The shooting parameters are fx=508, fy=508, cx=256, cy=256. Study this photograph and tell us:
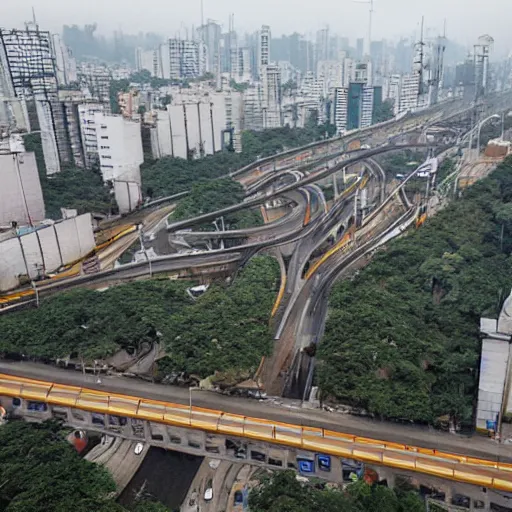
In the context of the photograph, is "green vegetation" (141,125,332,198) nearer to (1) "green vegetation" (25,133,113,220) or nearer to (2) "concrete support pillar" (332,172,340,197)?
(1) "green vegetation" (25,133,113,220)

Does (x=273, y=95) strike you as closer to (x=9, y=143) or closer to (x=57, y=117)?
(x=57, y=117)

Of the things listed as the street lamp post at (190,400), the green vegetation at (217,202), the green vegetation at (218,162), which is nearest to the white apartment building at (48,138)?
the green vegetation at (218,162)

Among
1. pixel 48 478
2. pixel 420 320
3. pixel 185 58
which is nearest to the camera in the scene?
pixel 48 478

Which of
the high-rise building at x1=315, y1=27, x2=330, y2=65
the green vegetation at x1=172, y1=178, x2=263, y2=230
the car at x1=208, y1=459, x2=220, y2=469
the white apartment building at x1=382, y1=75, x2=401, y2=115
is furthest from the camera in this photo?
the high-rise building at x1=315, y1=27, x2=330, y2=65

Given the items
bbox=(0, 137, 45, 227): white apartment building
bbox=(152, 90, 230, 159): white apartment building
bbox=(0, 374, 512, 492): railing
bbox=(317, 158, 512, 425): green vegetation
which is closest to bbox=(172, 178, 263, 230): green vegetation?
bbox=(0, 137, 45, 227): white apartment building

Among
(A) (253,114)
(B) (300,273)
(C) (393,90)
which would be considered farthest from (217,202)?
(C) (393,90)

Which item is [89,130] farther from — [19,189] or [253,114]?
[253,114]

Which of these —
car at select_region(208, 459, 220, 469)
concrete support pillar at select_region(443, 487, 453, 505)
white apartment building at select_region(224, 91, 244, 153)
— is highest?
white apartment building at select_region(224, 91, 244, 153)
